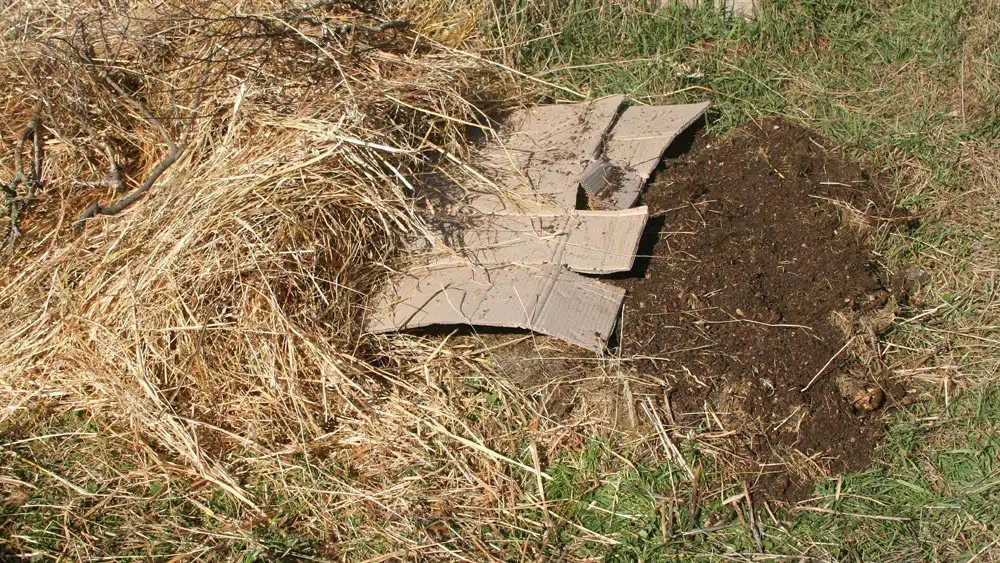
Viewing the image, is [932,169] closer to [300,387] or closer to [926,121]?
[926,121]

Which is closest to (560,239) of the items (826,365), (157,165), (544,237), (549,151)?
(544,237)

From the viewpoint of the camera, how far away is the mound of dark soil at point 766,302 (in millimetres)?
3086

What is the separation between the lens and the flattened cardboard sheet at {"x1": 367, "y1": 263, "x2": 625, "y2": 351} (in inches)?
128

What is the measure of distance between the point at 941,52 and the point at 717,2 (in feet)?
4.06

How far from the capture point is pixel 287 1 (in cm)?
437

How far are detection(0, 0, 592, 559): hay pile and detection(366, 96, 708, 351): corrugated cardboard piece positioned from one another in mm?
186

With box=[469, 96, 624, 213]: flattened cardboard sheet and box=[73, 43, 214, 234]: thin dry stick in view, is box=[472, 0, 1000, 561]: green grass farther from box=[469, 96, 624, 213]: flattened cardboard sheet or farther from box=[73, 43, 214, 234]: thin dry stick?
box=[73, 43, 214, 234]: thin dry stick

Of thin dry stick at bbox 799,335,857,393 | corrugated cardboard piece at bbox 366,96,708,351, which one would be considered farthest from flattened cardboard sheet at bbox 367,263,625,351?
thin dry stick at bbox 799,335,857,393

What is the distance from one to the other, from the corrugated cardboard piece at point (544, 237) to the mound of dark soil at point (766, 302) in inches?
6.6

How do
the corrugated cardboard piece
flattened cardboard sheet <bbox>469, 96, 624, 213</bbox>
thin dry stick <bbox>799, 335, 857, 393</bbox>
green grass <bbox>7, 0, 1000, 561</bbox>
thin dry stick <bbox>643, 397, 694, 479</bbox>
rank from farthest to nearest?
flattened cardboard sheet <bbox>469, 96, 624, 213</bbox> → the corrugated cardboard piece → thin dry stick <bbox>799, 335, 857, 393</bbox> → thin dry stick <bbox>643, 397, 694, 479</bbox> → green grass <bbox>7, 0, 1000, 561</bbox>

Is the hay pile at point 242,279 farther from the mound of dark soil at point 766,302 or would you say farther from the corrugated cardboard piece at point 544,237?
the mound of dark soil at point 766,302

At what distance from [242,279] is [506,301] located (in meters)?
1.04

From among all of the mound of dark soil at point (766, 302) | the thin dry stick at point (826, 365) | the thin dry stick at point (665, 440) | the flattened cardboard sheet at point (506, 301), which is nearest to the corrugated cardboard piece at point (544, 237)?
the flattened cardboard sheet at point (506, 301)

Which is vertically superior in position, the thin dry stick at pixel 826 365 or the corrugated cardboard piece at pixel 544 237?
the corrugated cardboard piece at pixel 544 237
